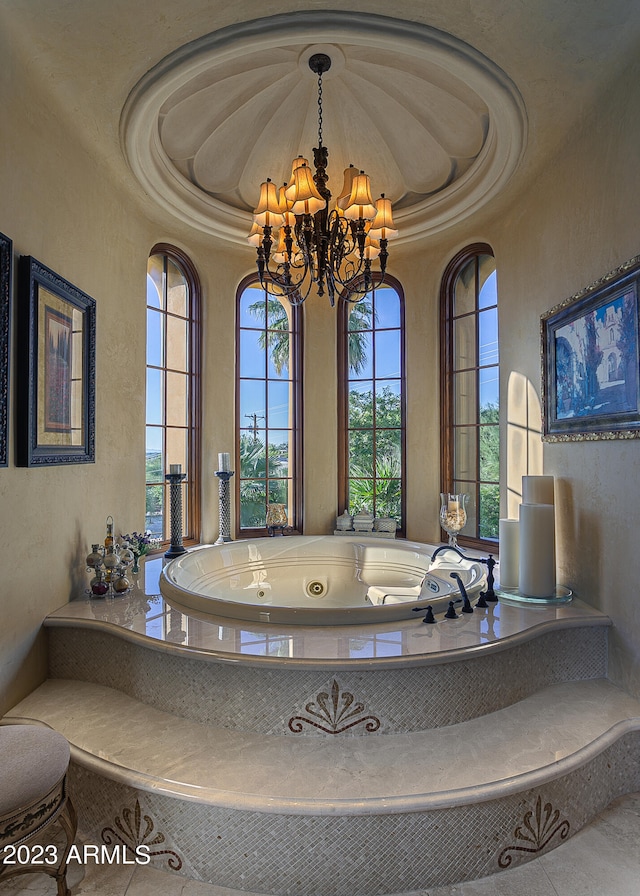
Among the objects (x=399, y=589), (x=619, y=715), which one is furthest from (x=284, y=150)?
(x=619, y=715)

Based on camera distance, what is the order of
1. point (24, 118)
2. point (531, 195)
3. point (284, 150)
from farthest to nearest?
point (284, 150) → point (531, 195) → point (24, 118)

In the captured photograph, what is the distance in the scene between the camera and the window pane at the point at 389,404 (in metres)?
4.14

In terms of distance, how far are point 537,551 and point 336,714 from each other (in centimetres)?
127

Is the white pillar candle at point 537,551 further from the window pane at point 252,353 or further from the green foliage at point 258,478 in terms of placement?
the window pane at point 252,353

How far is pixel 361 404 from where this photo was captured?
4215 millimetres

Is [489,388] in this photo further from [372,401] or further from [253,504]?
[253,504]

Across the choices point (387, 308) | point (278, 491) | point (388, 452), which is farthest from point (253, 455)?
point (387, 308)

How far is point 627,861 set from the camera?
1580mm

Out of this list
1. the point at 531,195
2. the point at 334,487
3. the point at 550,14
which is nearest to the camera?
the point at 550,14

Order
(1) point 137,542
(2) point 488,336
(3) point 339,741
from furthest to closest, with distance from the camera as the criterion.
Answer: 1. (2) point 488,336
2. (1) point 137,542
3. (3) point 339,741

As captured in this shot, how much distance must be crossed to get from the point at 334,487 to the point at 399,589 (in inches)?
47.3

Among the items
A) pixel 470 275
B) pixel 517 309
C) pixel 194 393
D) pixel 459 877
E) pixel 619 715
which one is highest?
pixel 470 275

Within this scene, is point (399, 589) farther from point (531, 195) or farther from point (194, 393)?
point (531, 195)

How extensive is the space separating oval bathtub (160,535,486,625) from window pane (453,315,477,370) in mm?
1385
